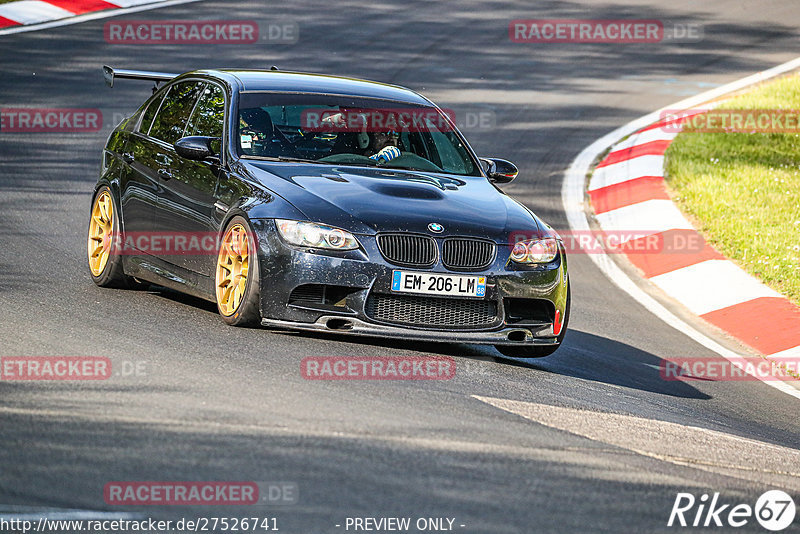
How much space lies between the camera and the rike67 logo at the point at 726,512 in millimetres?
4855

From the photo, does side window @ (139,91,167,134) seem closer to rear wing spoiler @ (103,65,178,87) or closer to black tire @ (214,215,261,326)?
rear wing spoiler @ (103,65,178,87)

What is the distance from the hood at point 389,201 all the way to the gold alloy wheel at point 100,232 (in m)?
1.67

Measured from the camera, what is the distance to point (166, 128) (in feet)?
29.9

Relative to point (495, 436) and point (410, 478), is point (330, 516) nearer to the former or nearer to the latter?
point (410, 478)

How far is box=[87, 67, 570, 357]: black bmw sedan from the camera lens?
722cm

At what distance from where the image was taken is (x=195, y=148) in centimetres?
811

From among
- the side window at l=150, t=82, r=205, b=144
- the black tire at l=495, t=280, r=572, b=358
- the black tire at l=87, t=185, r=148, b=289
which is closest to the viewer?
the black tire at l=495, t=280, r=572, b=358

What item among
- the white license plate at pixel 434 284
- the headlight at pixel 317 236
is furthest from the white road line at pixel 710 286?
the headlight at pixel 317 236

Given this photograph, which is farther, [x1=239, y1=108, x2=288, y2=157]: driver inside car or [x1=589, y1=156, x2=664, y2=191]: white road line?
[x1=589, y1=156, x2=664, y2=191]: white road line

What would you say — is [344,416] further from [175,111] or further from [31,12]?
[31,12]

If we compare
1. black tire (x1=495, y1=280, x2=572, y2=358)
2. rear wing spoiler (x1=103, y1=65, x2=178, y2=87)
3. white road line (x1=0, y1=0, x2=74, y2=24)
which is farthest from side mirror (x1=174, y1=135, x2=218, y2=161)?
white road line (x1=0, y1=0, x2=74, y2=24)

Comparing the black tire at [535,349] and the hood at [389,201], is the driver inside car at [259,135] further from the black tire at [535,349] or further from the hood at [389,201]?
the black tire at [535,349]

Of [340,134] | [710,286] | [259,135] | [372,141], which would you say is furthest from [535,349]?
[710,286]

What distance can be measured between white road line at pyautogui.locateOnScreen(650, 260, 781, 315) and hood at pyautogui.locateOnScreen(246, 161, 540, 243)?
3277mm
